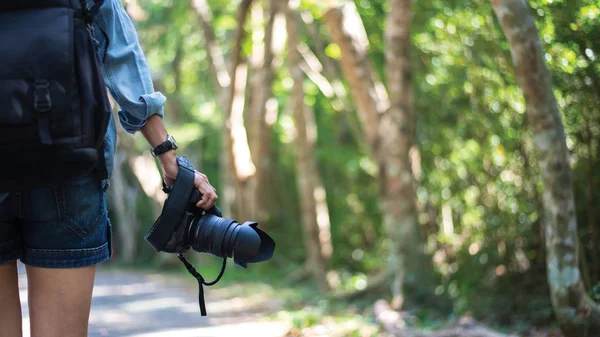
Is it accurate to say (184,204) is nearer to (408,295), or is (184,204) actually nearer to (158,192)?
(408,295)

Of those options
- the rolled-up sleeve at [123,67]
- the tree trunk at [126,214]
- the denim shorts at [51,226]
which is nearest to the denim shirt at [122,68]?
the rolled-up sleeve at [123,67]

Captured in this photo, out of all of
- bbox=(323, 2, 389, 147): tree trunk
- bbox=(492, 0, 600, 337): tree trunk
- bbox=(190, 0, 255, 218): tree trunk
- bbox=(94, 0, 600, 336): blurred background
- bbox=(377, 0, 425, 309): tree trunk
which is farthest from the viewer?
bbox=(190, 0, 255, 218): tree trunk

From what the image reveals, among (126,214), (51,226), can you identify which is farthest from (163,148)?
(126,214)

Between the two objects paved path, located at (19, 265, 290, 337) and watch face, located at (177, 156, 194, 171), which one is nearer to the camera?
watch face, located at (177, 156, 194, 171)

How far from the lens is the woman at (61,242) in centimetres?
223

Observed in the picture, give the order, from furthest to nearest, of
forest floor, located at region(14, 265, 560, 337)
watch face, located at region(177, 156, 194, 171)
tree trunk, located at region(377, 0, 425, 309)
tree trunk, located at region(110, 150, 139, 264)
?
tree trunk, located at region(110, 150, 139, 264) → tree trunk, located at region(377, 0, 425, 309) → forest floor, located at region(14, 265, 560, 337) → watch face, located at region(177, 156, 194, 171)

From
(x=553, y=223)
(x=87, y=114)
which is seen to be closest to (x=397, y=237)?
(x=553, y=223)

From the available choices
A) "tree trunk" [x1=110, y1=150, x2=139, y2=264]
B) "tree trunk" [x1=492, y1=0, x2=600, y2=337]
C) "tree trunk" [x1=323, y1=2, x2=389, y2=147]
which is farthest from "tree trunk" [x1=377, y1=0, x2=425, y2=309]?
"tree trunk" [x1=110, y1=150, x2=139, y2=264]

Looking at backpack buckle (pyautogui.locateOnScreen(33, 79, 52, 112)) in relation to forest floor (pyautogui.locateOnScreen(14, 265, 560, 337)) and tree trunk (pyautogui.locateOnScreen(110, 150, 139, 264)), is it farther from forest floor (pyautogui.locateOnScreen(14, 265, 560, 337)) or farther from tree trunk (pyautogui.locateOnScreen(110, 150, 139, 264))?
tree trunk (pyautogui.locateOnScreen(110, 150, 139, 264))

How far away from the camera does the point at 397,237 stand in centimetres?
909

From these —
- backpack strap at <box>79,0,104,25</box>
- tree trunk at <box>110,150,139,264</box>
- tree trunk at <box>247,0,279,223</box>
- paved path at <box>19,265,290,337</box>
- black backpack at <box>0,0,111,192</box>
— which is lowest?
tree trunk at <box>110,150,139,264</box>

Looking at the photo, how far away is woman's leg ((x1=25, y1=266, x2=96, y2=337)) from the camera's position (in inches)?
89.4

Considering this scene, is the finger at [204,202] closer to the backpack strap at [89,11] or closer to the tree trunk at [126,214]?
the backpack strap at [89,11]

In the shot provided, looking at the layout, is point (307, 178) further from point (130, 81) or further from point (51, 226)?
point (51, 226)
